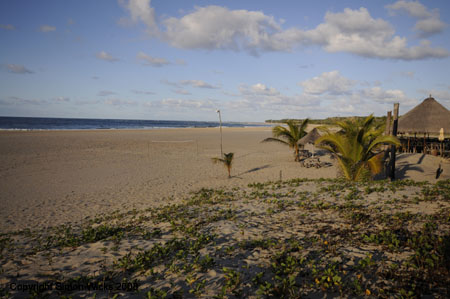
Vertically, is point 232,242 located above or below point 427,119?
below

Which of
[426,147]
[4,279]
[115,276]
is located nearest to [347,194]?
[115,276]

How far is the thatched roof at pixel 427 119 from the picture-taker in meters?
14.4

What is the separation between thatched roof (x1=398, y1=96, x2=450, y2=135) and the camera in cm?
1439

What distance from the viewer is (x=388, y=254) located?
326 cm

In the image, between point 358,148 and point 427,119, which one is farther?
point 427,119

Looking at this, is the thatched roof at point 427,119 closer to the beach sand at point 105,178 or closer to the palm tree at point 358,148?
the beach sand at point 105,178

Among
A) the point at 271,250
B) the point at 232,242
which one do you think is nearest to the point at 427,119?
the point at 271,250

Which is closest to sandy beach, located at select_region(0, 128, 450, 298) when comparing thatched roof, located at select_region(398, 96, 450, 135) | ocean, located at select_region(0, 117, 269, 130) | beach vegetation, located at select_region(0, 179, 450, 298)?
beach vegetation, located at select_region(0, 179, 450, 298)

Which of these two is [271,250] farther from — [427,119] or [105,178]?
[427,119]

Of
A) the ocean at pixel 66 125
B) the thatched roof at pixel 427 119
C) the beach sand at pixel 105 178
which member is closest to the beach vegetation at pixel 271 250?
the beach sand at pixel 105 178

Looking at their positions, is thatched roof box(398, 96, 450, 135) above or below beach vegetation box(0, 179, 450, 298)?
above

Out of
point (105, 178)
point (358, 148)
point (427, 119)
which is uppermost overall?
point (427, 119)

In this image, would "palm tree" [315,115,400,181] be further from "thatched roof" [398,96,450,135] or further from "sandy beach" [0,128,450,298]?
"thatched roof" [398,96,450,135]

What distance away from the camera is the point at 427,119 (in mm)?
14945
